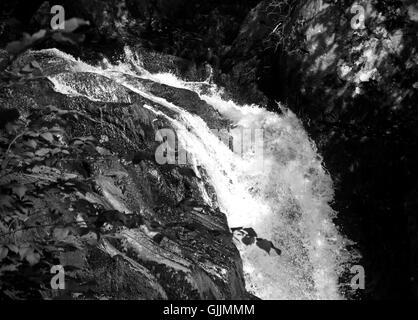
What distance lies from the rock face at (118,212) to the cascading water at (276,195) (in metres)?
0.38

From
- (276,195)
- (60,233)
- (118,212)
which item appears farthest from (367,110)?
(60,233)

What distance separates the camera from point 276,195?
24.3 ft

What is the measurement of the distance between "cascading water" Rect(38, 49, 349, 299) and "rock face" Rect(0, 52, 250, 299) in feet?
1.23

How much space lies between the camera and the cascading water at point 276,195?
6406 mm

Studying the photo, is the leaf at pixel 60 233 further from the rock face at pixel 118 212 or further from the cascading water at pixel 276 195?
the cascading water at pixel 276 195

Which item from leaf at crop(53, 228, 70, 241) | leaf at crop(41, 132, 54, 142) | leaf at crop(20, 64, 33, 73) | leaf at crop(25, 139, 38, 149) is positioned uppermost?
leaf at crop(20, 64, 33, 73)

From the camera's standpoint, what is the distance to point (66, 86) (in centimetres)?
723

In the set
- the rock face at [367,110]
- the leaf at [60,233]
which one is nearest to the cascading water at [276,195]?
the rock face at [367,110]

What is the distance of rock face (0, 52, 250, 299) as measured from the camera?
2268 millimetres

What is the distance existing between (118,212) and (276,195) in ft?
18.0

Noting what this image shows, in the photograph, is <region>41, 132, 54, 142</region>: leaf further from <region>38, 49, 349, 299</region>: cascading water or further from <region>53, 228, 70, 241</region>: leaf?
<region>38, 49, 349, 299</region>: cascading water

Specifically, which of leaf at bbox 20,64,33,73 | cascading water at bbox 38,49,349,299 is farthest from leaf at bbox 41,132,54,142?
cascading water at bbox 38,49,349,299

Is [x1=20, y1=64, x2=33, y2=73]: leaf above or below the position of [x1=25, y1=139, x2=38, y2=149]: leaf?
above
